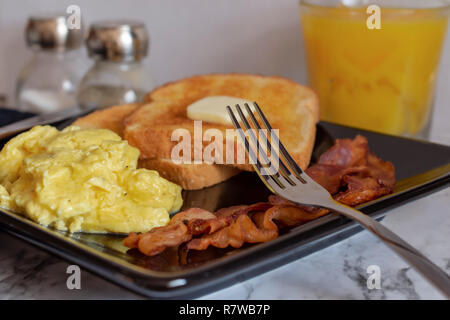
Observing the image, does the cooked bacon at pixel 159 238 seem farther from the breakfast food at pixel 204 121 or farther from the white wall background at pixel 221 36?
the white wall background at pixel 221 36

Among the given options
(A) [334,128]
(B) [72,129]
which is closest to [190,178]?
(B) [72,129]

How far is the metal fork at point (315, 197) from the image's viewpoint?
107 centimetres

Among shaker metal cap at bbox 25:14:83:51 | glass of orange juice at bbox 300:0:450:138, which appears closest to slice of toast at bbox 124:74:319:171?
glass of orange juice at bbox 300:0:450:138

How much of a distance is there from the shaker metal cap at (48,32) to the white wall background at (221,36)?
29 cm

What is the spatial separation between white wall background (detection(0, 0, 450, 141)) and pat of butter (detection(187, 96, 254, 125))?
971mm

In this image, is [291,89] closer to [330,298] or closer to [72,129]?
[72,129]

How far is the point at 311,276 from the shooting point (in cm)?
125

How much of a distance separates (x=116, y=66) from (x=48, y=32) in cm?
45

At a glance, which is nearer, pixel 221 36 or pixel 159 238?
pixel 159 238

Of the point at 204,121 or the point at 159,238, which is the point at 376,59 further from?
the point at 159,238

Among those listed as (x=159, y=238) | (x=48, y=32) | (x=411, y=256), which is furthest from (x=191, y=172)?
(x=48, y=32)

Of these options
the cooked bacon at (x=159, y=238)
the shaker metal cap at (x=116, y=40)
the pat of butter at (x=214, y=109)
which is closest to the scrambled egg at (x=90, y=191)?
the cooked bacon at (x=159, y=238)

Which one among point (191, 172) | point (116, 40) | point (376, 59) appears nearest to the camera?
point (191, 172)

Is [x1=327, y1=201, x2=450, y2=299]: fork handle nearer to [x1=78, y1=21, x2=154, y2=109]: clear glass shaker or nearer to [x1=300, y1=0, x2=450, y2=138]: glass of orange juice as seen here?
[x1=300, y1=0, x2=450, y2=138]: glass of orange juice
